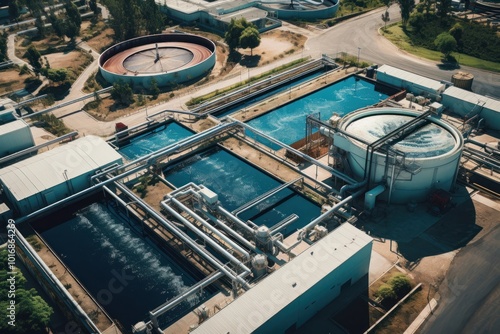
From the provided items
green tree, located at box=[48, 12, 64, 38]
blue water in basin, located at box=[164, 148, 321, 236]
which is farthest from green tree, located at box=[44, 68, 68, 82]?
blue water in basin, located at box=[164, 148, 321, 236]

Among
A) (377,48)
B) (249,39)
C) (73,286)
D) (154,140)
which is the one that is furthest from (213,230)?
(377,48)

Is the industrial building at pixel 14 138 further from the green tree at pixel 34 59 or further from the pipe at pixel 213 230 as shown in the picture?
the pipe at pixel 213 230

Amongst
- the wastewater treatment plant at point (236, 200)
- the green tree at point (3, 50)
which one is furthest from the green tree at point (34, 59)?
the wastewater treatment plant at point (236, 200)

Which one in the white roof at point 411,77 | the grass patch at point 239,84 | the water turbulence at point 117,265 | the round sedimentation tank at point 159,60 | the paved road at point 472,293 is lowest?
the water turbulence at point 117,265

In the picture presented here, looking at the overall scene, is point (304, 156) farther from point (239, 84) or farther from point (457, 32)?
point (457, 32)

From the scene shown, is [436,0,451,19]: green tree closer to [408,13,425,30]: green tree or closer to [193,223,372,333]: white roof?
[408,13,425,30]: green tree

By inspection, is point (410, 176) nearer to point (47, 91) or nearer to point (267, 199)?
point (267, 199)

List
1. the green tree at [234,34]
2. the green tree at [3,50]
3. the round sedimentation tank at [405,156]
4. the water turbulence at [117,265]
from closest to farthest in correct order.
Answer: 1. the water turbulence at [117,265]
2. the round sedimentation tank at [405,156]
3. the green tree at [234,34]
4. the green tree at [3,50]
